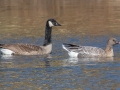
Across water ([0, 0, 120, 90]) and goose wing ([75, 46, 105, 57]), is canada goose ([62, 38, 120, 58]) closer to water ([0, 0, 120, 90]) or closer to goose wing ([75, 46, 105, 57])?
goose wing ([75, 46, 105, 57])

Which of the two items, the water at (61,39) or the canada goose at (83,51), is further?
the canada goose at (83,51)

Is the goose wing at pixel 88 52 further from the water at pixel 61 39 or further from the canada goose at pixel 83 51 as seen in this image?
the water at pixel 61 39

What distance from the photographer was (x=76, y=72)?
15258 mm

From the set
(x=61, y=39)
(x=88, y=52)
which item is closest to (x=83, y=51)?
(x=88, y=52)

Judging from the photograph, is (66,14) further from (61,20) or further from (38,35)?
(38,35)

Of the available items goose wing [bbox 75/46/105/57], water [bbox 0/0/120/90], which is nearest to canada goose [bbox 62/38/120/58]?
goose wing [bbox 75/46/105/57]

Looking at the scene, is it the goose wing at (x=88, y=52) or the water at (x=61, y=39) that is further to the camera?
the goose wing at (x=88, y=52)

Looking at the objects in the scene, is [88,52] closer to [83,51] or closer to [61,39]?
[83,51]

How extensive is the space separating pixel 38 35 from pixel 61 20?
6.55 m

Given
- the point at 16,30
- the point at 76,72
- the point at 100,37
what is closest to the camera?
the point at 76,72

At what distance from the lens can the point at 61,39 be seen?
2269cm

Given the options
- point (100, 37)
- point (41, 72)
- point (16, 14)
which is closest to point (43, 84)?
point (41, 72)

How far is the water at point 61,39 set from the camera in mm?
13957

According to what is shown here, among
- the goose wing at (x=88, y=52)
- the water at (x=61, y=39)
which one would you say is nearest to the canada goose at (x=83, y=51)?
the goose wing at (x=88, y=52)
